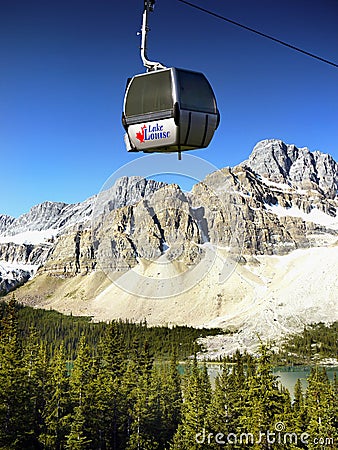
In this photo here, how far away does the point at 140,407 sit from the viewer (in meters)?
20.6

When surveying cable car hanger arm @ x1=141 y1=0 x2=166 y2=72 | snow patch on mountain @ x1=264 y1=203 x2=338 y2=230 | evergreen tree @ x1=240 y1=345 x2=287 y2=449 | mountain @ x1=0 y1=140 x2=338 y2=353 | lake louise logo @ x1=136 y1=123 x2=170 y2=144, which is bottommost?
evergreen tree @ x1=240 y1=345 x2=287 y2=449

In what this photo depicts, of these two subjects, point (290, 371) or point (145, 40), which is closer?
point (145, 40)

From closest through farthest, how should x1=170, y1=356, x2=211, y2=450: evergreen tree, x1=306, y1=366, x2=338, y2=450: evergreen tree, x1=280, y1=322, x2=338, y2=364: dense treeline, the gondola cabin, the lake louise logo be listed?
the gondola cabin < the lake louise logo < x1=306, y1=366, x2=338, y2=450: evergreen tree < x1=170, y1=356, x2=211, y2=450: evergreen tree < x1=280, y1=322, x2=338, y2=364: dense treeline

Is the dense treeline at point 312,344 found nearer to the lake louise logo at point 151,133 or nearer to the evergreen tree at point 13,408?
the evergreen tree at point 13,408

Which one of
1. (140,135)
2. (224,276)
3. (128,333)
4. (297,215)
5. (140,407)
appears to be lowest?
(140,407)

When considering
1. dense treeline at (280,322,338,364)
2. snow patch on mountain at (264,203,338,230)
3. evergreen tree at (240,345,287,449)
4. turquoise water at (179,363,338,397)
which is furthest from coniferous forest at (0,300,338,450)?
snow patch on mountain at (264,203,338,230)

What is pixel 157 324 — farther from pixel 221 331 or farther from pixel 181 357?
pixel 181 357

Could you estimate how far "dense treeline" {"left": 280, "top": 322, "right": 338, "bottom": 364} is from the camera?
3292 inches

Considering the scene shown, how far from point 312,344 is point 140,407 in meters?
77.9

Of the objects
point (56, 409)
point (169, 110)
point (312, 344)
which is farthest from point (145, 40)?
point (312, 344)

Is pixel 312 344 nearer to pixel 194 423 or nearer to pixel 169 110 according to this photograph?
pixel 194 423

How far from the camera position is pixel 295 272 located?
131625 mm

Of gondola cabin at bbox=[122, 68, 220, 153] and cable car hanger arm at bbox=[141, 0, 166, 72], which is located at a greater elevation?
cable car hanger arm at bbox=[141, 0, 166, 72]

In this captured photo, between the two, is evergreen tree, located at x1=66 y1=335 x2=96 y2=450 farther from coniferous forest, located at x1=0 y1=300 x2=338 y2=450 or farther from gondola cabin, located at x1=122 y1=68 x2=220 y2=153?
gondola cabin, located at x1=122 y1=68 x2=220 y2=153
